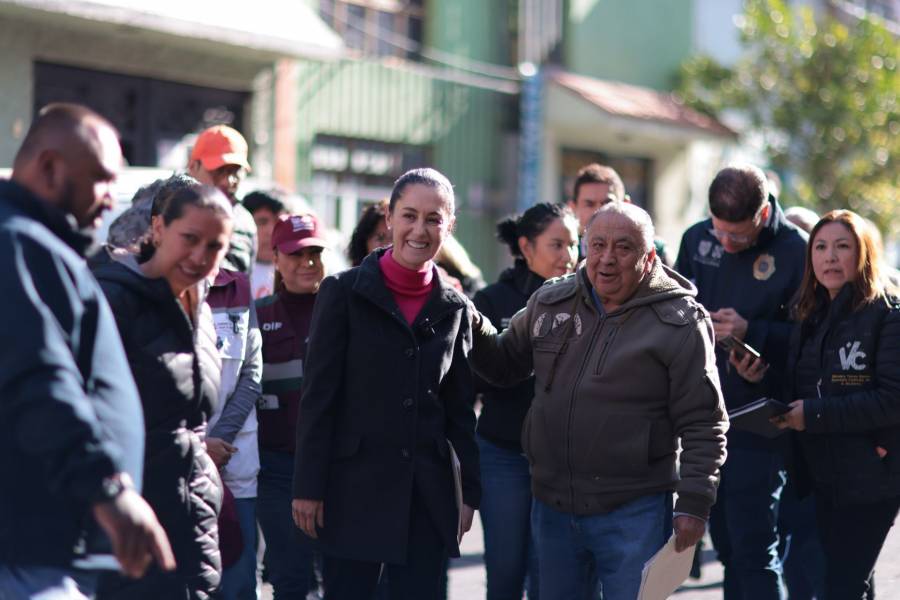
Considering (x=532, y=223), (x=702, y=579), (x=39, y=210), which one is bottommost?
(x=702, y=579)

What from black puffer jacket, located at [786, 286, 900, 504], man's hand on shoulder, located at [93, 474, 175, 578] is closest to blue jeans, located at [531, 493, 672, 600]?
black puffer jacket, located at [786, 286, 900, 504]

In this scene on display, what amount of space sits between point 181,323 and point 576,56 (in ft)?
60.6

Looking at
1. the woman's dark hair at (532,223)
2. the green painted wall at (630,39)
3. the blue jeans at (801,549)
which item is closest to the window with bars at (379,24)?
the green painted wall at (630,39)

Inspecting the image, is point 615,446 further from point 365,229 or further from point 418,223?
point 365,229

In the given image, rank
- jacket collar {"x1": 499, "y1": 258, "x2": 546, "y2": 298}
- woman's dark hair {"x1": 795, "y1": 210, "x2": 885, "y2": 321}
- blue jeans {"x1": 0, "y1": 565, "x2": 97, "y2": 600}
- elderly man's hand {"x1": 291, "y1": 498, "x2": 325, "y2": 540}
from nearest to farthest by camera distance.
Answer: blue jeans {"x1": 0, "y1": 565, "x2": 97, "y2": 600}
elderly man's hand {"x1": 291, "y1": 498, "x2": 325, "y2": 540}
woman's dark hair {"x1": 795, "y1": 210, "x2": 885, "y2": 321}
jacket collar {"x1": 499, "y1": 258, "x2": 546, "y2": 298}

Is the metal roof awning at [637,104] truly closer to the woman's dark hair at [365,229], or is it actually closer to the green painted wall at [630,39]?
the green painted wall at [630,39]

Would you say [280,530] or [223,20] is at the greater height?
[223,20]

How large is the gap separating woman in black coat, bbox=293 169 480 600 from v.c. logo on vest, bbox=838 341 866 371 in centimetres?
182

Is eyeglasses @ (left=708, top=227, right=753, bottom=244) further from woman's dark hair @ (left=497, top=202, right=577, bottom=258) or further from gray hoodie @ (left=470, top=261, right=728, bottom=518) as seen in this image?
gray hoodie @ (left=470, top=261, right=728, bottom=518)

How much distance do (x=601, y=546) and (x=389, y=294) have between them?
1.17 m

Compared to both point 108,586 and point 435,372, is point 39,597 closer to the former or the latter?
point 108,586

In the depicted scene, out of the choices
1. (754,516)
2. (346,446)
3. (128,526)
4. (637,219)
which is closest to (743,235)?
(754,516)

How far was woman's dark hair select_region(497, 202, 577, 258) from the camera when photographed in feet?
21.3

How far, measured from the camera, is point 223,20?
577 inches
